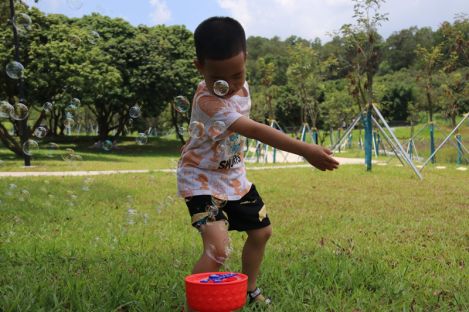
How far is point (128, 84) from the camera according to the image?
91.1ft

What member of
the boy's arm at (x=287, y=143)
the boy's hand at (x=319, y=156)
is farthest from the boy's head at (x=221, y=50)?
A: the boy's hand at (x=319, y=156)

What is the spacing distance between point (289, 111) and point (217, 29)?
45.8m

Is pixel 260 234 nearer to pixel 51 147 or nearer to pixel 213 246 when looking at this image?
pixel 213 246

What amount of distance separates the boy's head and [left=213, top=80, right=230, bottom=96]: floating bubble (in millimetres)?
30

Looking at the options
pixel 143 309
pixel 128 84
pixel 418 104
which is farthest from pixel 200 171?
pixel 418 104

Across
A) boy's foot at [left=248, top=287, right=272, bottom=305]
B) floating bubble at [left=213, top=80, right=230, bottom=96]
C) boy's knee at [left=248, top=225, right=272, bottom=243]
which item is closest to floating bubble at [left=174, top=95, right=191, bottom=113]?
floating bubble at [left=213, top=80, right=230, bottom=96]

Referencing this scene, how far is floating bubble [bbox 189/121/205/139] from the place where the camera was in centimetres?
273

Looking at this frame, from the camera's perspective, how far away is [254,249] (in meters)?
3.01

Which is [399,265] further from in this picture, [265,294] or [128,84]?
[128,84]

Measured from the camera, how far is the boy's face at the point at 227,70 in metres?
2.52

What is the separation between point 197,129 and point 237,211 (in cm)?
50

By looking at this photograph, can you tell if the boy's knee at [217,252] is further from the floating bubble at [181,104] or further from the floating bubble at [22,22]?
the floating bubble at [22,22]

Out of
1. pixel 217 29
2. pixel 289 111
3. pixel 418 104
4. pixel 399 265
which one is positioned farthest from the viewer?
pixel 289 111

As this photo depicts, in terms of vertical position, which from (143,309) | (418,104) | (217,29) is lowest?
(143,309)
